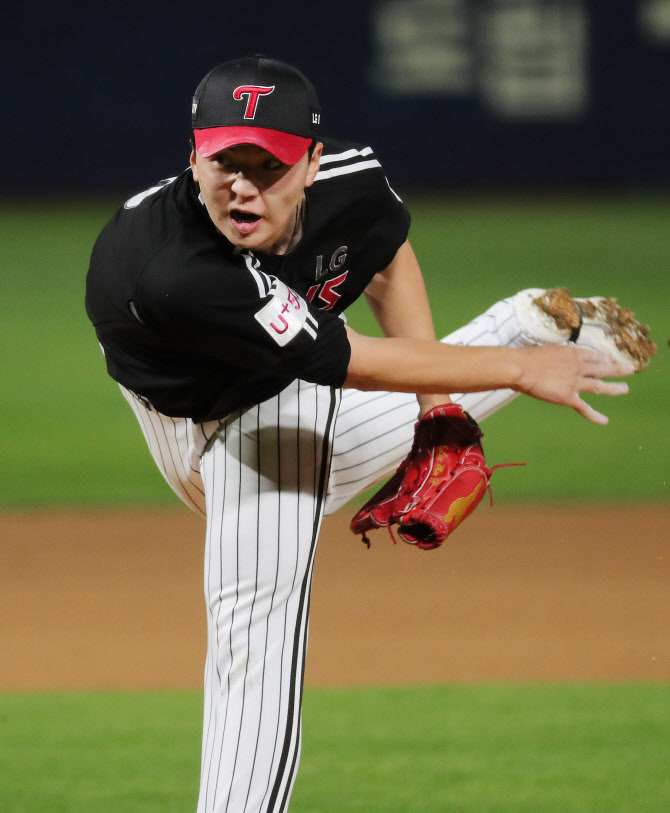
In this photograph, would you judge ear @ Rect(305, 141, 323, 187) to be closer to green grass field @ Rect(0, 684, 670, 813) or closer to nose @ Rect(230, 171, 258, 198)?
nose @ Rect(230, 171, 258, 198)

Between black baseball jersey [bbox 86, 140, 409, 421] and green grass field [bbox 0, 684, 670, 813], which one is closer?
black baseball jersey [bbox 86, 140, 409, 421]

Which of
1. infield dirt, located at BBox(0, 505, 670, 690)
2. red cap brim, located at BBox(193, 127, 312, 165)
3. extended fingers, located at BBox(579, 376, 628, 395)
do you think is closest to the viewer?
red cap brim, located at BBox(193, 127, 312, 165)

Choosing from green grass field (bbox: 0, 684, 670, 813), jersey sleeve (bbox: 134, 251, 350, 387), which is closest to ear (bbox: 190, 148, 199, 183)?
jersey sleeve (bbox: 134, 251, 350, 387)

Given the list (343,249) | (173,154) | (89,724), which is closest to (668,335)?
(89,724)

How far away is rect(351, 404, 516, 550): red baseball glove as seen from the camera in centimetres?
260

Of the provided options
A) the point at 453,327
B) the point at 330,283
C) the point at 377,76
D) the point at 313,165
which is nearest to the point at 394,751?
the point at 330,283

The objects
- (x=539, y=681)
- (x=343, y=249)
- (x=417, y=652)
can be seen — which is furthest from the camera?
(x=417, y=652)

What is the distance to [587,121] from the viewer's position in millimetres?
15352

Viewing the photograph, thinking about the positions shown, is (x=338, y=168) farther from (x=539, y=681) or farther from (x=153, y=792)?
(x=539, y=681)

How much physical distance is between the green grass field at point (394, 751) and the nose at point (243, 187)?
66.3 inches

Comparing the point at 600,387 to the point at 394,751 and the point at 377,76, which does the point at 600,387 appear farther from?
the point at 377,76

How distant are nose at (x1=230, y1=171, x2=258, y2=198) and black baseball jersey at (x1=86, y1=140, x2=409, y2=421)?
124mm

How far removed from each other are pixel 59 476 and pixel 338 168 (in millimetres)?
4630

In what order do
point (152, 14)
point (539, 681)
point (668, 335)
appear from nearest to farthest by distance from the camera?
point (539, 681) < point (668, 335) < point (152, 14)
